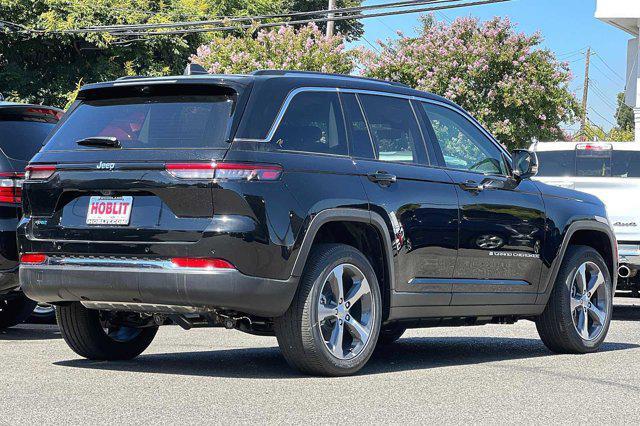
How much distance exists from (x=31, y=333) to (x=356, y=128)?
452cm

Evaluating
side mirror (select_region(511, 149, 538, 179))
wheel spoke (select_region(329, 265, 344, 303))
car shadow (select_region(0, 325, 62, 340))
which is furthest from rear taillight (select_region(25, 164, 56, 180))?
side mirror (select_region(511, 149, 538, 179))

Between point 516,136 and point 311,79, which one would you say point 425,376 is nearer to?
point 311,79

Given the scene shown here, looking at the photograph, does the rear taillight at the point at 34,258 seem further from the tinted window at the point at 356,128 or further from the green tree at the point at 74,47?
the green tree at the point at 74,47

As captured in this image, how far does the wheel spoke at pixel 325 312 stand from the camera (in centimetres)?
725

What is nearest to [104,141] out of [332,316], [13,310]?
[332,316]

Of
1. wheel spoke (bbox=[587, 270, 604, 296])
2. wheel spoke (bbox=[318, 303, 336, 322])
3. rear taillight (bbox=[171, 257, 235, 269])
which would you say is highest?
rear taillight (bbox=[171, 257, 235, 269])

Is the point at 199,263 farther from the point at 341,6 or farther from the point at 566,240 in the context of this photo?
the point at 341,6

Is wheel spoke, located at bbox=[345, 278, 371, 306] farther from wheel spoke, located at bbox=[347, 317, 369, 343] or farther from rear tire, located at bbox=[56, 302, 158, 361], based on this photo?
rear tire, located at bbox=[56, 302, 158, 361]

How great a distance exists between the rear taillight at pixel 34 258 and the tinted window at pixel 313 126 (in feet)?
5.36

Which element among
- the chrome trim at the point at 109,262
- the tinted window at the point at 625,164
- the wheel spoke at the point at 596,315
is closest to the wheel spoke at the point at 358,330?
the chrome trim at the point at 109,262

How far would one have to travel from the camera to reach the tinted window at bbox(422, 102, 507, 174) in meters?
8.62

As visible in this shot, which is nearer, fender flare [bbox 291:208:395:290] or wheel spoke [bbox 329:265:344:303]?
fender flare [bbox 291:208:395:290]

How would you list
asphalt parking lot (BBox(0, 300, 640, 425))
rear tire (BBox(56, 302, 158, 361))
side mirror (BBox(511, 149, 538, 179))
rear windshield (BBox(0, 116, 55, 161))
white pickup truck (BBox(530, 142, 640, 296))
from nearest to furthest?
asphalt parking lot (BBox(0, 300, 640, 425))
rear tire (BBox(56, 302, 158, 361))
side mirror (BBox(511, 149, 538, 179))
rear windshield (BBox(0, 116, 55, 161))
white pickup truck (BBox(530, 142, 640, 296))

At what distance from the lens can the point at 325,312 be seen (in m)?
7.31
